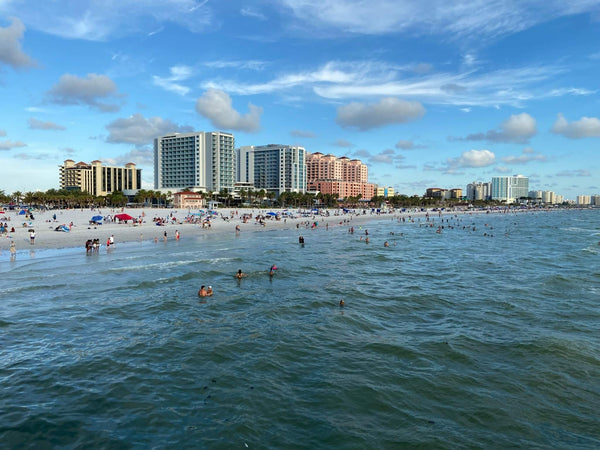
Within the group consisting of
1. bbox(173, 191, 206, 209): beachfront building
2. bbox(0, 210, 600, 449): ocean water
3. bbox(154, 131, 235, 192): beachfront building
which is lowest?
bbox(0, 210, 600, 449): ocean water

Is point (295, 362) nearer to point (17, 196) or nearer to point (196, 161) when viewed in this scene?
point (17, 196)

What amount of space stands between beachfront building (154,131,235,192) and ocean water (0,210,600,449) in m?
158

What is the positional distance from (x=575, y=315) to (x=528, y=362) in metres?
8.36

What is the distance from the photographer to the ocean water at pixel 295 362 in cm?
966

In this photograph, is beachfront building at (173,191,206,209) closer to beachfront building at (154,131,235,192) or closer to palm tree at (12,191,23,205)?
beachfront building at (154,131,235,192)

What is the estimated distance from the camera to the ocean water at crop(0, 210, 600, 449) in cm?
966

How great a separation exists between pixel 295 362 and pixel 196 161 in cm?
17671

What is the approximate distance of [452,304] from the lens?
2152cm

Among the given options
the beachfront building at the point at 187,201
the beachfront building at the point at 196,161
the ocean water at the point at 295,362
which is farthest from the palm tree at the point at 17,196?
the ocean water at the point at 295,362

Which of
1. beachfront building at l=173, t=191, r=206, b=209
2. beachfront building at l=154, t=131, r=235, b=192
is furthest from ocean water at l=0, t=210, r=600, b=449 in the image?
beachfront building at l=154, t=131, r=235, b=192

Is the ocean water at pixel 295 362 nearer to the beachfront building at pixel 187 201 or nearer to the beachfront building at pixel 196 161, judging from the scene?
the beachfront building at pixel 187 201

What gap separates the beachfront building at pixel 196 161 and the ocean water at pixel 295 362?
517 feet

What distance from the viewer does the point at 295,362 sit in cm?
1368

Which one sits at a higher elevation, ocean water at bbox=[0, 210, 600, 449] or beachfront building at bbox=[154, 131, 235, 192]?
beachfront building at bbox=[154, 131, 235, 192]
